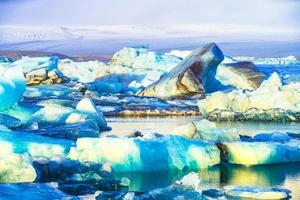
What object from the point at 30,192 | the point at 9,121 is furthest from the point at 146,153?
the point at 9,121

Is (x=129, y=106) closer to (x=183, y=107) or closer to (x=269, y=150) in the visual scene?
(x=183, y=107)

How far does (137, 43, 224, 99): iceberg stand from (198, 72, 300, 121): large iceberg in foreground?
510cm

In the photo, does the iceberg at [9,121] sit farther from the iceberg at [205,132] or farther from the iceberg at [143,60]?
the iceberg at [143,60]

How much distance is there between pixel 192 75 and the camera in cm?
2161

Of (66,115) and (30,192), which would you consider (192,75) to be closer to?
(66,115)

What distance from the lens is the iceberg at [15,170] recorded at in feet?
21.9

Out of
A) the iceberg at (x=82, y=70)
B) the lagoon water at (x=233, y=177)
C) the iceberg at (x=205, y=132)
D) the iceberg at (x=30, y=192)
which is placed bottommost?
the iceberg at (x=82, y=70)

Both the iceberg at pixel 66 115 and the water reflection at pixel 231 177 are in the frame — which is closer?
the water reflection at pixel 231 177

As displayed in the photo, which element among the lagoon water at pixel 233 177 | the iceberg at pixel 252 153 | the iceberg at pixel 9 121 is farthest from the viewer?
the iceberg at pixel 9 121

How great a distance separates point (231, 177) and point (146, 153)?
100 centimetres

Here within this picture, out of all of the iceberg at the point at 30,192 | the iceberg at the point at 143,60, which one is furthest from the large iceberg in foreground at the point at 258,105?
the iceberg at the point at 143,60

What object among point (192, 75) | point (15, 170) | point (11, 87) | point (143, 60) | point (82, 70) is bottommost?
point (82, 70)

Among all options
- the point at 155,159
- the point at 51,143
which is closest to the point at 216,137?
the point at 155,159

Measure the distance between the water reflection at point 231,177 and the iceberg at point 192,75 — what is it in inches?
515
